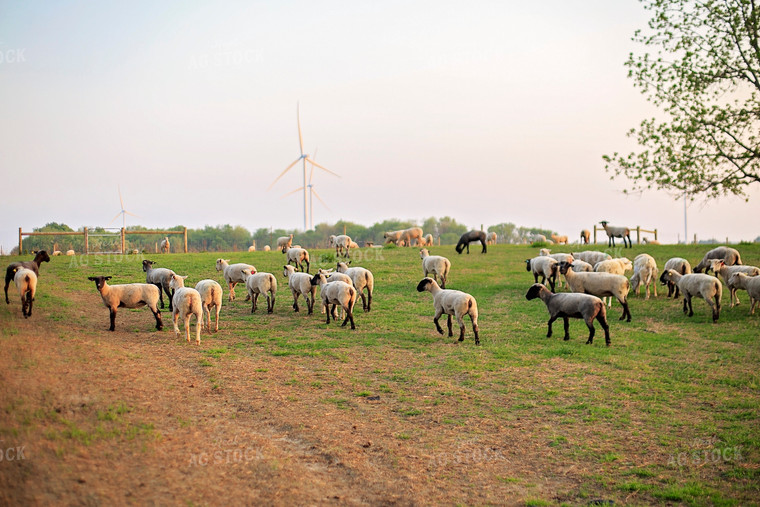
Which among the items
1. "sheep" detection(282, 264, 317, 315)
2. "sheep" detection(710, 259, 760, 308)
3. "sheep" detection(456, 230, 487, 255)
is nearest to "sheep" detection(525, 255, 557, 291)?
"sheep" detection(710, 259, 760, 308)

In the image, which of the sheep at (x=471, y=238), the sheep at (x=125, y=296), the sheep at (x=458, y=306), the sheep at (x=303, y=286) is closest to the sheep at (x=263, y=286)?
the sheep at (x=303, y=286)

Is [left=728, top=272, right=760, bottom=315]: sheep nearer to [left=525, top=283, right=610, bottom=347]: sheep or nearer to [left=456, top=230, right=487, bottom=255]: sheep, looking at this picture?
[left=525, top=283, right=610, bottom=347]: sheep

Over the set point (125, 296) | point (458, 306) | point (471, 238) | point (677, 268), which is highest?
point (471, 238)

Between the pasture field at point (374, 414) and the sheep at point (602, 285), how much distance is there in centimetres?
101

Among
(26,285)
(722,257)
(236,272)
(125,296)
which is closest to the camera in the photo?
(125,296)

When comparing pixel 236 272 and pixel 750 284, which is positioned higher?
pixel 236 272

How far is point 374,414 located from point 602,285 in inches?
457

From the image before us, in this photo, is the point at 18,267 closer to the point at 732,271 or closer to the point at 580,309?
the point at 580,309

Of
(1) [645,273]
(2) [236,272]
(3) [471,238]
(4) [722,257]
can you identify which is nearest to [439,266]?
(1) [645,273]

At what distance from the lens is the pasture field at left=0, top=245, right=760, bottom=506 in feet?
21.9

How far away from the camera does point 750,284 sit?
58.7 feet

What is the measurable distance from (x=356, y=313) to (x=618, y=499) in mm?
13254

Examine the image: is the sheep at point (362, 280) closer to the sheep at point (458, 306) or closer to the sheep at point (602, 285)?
the sheep at point (458, 306)

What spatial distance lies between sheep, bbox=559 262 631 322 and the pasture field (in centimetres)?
101
